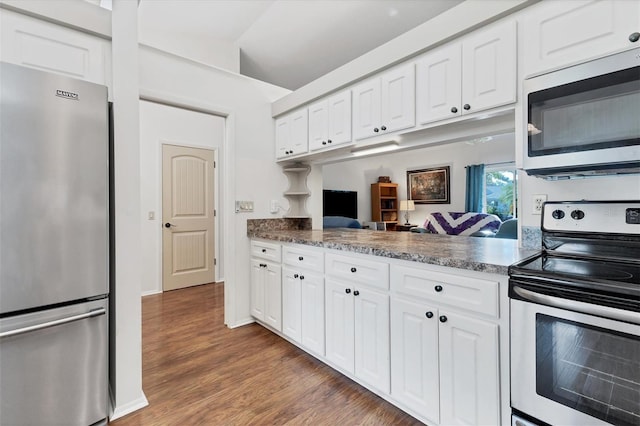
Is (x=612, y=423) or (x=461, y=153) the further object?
(x=461, y=153)

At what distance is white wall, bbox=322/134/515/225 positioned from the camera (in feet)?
20.9

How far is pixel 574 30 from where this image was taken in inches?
53.9

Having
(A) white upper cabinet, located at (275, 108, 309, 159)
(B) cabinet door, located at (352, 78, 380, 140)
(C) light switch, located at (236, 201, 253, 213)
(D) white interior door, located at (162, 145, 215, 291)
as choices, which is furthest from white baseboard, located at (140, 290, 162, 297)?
(B) cabinet door, located at (352, 78, 380, 140)

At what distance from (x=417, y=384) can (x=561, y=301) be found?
851 mm

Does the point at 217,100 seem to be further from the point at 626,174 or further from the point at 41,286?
the point at 626,174

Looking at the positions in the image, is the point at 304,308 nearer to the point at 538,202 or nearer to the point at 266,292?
the point at 266,292

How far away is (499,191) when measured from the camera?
21.0 ft

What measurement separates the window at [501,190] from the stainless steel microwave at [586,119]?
18.2 feet

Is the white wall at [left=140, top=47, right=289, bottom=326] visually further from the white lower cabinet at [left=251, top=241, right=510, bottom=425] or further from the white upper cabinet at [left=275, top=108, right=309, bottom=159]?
the white lower cabinet at [left=251, top=241, right=510, bottom=425]

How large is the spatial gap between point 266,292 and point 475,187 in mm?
5519

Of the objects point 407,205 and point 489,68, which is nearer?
point 489,68

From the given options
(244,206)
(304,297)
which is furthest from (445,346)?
A: (244,206)

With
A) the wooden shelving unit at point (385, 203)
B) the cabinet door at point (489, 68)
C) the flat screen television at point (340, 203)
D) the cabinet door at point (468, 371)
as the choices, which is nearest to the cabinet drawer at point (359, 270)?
the cabinet door at point (468, 371)

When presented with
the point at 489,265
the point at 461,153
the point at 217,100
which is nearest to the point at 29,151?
the point at 217,100
